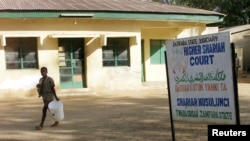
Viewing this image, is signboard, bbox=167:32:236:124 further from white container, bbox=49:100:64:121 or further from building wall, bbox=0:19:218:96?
building wall, bbox=0:19:218:96

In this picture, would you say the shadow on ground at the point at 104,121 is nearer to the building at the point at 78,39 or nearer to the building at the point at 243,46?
the building at the point at 78,39

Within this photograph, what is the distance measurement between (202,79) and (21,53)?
37.2 ft

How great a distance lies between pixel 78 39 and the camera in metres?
17.1

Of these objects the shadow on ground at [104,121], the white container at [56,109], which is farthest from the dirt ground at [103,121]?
the white container at [56,109]

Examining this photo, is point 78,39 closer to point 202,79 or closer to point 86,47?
point 86,47

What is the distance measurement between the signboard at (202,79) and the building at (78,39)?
10.1m

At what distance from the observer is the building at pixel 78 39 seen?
15.7 m

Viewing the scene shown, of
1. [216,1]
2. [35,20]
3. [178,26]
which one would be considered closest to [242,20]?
[216,1]

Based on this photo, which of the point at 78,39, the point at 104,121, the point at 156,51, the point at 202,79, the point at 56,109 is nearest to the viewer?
the point at 202,79

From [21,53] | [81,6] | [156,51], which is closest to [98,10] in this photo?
[81,6]

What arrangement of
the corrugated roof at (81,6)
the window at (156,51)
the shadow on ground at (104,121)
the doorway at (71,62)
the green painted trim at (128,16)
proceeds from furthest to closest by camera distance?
the window at (156,51)
the doorway at (71,62)
the corrugated roof at (81,6)
the green painted trim at (128,16)
the shadow on ground at (104,121)

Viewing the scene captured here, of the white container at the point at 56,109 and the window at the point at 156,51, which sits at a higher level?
the window at the point at 156,51

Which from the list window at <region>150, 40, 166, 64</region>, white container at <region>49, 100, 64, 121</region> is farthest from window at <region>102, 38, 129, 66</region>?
white container at <region>49, 100, 64, 121</region>

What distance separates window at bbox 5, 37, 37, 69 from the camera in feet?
52.0
